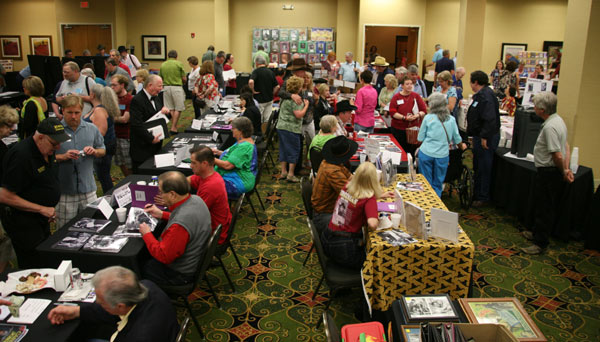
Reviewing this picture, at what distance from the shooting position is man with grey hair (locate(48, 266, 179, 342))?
97.1 inches

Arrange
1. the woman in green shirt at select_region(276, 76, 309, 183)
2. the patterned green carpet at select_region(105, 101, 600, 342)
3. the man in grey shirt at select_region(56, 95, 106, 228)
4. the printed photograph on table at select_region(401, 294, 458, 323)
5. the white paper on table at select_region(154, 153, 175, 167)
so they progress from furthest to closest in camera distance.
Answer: the woman in green shirt at select_region(276, 76, 309, 183)
the white paper on table at select_region(154, 153, 175, 167)
the man in grey shirt at select_region(56, 95, 106, 228)
the patterned green carpet at select_region(105, 101, 600, 342)
the printed photograph on table at select_region(401, 294, 458, 323)

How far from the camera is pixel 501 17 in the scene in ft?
52.1

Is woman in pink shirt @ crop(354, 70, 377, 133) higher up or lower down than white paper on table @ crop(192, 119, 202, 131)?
higher up

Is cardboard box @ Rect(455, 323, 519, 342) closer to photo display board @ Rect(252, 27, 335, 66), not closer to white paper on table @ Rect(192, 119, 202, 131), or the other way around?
white paper on table @ Rect(192, 119, 202, 131)

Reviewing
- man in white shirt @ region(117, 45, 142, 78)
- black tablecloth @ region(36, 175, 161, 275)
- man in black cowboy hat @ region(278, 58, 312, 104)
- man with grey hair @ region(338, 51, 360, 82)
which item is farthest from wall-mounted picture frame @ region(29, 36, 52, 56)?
black tablecloth @ region(36, 175, 161, 275)

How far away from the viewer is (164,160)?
5.44m

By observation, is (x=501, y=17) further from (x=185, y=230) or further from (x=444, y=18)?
(x=185, y=230)

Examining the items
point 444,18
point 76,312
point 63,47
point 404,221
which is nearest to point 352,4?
point 444,18

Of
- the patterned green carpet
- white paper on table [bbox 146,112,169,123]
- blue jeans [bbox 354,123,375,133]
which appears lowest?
the patterned green carpet

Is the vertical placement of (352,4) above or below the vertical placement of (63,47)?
above

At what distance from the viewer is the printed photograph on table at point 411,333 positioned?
2.59 meters

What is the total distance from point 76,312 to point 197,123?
503 cm

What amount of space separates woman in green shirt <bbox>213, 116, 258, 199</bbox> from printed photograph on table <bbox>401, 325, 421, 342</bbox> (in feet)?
10.1

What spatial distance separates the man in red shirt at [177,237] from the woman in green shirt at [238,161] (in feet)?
5.40
